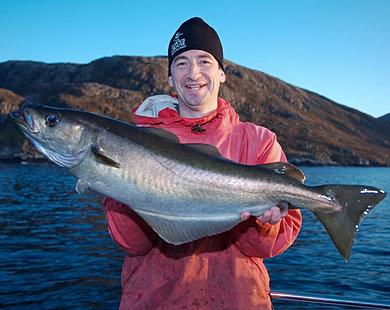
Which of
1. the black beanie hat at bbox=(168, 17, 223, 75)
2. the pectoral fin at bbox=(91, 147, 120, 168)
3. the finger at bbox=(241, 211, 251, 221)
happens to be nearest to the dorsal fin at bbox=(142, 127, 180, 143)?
the pectoral fin at bbox=(91, 147, 120, 168)

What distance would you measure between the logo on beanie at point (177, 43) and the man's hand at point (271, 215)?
103 inches

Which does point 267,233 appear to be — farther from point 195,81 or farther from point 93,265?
point 93,265

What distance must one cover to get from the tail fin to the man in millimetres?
528

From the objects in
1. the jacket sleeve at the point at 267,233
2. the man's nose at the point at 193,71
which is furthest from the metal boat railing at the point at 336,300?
the man's nose at the point at 193,71

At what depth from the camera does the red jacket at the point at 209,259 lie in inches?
159

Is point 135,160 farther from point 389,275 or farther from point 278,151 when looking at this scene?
point 389,275

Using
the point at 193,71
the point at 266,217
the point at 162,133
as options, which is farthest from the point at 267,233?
the point at 193,71

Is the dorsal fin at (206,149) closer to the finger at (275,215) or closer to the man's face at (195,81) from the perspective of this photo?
the finger at (275,215)

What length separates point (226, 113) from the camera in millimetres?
4852

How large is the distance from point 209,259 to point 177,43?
10.1 feet

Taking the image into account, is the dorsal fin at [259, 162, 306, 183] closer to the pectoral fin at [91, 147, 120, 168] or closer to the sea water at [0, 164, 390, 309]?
the pectoral fin at [91, 147, 120, 168]

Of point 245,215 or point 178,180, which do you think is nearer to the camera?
point 178,180

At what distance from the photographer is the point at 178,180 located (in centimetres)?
375

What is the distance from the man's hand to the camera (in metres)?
3.82
